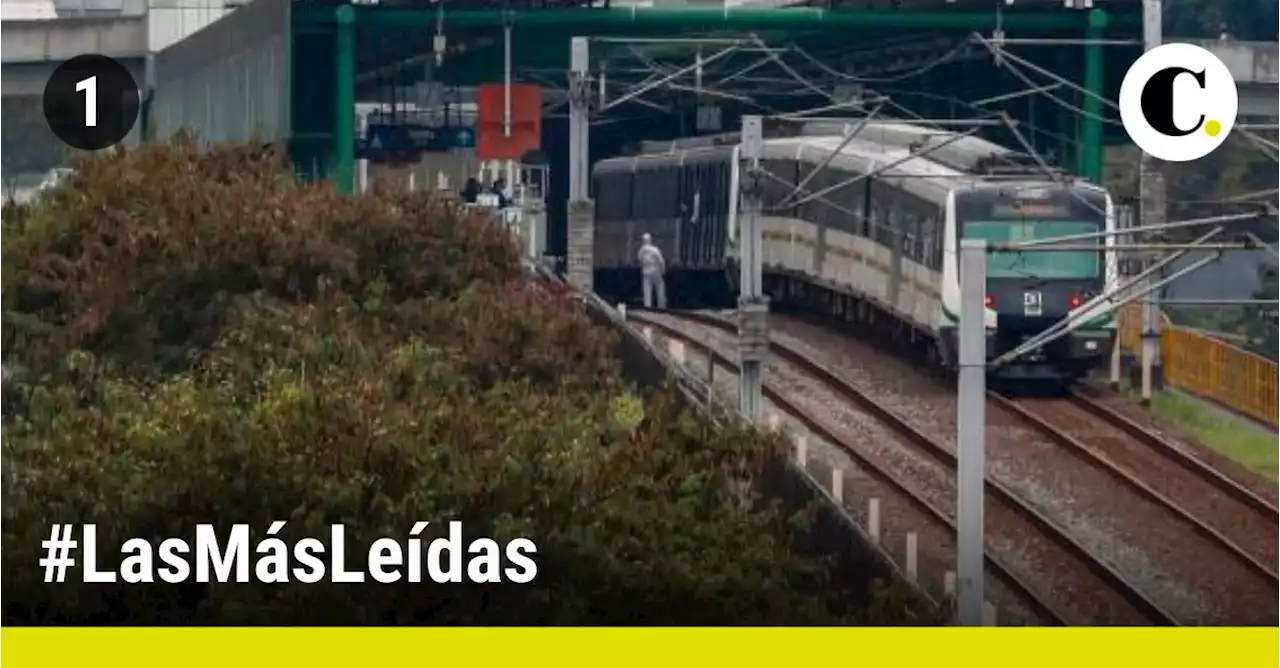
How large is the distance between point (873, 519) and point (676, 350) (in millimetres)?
2181

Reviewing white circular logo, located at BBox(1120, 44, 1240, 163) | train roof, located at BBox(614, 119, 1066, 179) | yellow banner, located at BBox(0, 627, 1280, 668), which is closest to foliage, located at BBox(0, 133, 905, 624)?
yellow banner, located at BBox(0, 627, 1280, 668)

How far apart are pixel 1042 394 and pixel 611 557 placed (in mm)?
1120

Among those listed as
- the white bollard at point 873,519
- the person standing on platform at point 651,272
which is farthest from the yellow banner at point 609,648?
the person standing on platform at point 651,272

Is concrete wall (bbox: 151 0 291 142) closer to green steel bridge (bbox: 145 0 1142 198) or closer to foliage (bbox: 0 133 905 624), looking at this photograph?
green steel bridge (bbox: 145 0 1142 198)

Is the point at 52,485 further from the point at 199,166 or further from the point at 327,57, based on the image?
the point at 199,166

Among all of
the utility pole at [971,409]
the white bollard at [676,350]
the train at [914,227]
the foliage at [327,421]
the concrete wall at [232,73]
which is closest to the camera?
the foliage at [327,421]

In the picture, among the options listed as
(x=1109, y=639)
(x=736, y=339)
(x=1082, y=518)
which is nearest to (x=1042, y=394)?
(x=1082, y=518)

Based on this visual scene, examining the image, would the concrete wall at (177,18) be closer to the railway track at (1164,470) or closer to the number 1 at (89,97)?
the number 1 at (89,97)

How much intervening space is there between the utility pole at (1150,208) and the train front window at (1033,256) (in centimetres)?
20

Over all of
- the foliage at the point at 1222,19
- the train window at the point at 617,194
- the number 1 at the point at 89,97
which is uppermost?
the foliage at the point at 1222,19

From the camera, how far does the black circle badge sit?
5.45 meters

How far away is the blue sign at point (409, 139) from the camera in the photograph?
6496 millimetres

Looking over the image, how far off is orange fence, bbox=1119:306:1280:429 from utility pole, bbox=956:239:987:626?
0.43 m

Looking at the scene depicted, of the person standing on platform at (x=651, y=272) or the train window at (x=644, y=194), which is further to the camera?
the person standing on platform at (x=651, y=272)
